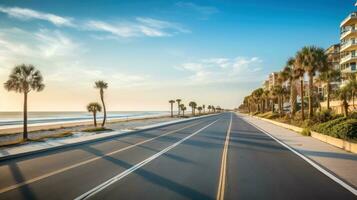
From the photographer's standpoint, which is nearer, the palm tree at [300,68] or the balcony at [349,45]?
the palm tree at [300,68]

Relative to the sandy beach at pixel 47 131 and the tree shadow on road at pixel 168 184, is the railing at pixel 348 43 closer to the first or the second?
the sandy beach at pixel 47 131

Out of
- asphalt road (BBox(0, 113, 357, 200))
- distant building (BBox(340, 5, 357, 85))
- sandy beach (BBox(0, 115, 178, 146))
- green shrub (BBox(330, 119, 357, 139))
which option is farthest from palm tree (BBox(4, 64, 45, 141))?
distant building (BBox(340, 5, 357, 85))

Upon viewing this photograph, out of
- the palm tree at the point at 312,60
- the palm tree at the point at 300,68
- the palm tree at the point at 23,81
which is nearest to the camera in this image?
the palm tree at the point at 23,81

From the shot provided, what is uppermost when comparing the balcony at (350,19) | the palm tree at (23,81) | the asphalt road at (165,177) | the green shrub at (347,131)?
the balcony at (350,19)

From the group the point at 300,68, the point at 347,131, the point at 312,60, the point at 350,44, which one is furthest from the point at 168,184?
the point at 350,44

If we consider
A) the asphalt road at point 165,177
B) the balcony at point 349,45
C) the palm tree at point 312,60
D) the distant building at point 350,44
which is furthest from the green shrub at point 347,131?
the balcony at point 349,45

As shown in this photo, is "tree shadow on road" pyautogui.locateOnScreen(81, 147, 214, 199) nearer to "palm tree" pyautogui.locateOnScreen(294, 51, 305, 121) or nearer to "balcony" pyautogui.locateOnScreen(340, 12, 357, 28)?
"palm tree" pyautogui.locateOnScreen(294, 51, 305, 121)

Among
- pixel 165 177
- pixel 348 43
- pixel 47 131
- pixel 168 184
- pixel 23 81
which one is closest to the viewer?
pixel 168 184

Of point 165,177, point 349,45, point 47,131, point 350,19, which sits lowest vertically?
point 47,131

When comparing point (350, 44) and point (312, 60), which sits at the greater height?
point (350, 44)

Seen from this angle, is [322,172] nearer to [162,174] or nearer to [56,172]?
[162,174]

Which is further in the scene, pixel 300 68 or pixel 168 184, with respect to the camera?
pixel 300 68

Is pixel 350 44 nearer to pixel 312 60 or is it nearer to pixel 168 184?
pixel 312 60

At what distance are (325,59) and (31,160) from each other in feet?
112
